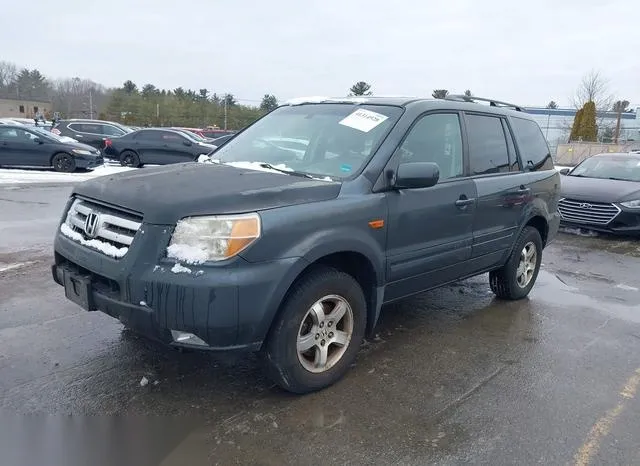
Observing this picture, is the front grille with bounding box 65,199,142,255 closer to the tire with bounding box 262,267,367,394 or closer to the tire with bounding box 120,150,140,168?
the tire with bounding box 262,267,367,394

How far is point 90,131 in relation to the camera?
69.6ft

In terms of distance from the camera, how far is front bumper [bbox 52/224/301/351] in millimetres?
2904

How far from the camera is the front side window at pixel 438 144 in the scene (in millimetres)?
4055

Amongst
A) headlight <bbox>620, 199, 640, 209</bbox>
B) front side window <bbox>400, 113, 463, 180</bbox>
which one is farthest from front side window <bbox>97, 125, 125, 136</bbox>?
front side window <bbox>400, 113, 463, 180</bbox>

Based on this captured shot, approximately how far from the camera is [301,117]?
451 cm

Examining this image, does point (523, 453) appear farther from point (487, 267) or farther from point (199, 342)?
point (487, 267)

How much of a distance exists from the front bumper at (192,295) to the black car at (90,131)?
19.3 meters

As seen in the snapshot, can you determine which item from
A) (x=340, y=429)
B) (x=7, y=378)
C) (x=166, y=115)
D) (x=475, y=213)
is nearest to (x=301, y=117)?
(x=475, y=213)

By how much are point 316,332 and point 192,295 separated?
91 cm

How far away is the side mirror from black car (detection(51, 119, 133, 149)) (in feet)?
62.9

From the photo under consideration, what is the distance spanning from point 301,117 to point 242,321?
2122mm

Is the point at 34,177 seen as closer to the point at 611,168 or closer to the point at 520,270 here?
the point at 520,270

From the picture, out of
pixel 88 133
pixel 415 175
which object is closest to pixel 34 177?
pixel 88 133

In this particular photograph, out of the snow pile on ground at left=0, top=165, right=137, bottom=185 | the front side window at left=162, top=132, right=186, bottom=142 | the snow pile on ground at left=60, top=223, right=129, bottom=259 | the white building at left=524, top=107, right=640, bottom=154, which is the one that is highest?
the white building at left=524, top=107, right=640, bottom=154
